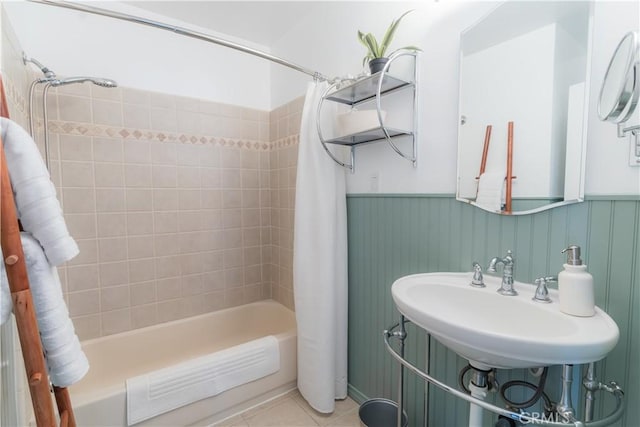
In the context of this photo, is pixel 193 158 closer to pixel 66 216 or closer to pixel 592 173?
pixel 66 216

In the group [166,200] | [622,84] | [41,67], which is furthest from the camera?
[166,200]

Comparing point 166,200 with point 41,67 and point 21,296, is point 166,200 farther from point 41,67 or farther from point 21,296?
point 21,296

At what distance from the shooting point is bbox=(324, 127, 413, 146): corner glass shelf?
130cm

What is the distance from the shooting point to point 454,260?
1.23 meters

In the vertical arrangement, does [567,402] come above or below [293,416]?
above

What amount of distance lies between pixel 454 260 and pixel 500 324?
31cm

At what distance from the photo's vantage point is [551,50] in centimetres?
95

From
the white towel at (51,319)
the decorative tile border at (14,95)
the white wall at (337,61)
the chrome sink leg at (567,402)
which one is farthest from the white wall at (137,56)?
the chrome sink leg at (567,402)

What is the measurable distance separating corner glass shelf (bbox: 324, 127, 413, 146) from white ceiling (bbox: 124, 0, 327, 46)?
896 millimetres

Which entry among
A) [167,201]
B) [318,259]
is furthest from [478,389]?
[167,201]

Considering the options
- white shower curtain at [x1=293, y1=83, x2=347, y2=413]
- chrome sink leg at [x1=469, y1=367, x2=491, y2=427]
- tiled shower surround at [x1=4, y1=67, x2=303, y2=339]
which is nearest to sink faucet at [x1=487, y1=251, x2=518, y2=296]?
chrome sink leg at [x1=469, y1=367, x2=491, y2=427]

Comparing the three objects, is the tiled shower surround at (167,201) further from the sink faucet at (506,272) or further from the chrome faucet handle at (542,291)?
the chrome faucet handle at (542,291)

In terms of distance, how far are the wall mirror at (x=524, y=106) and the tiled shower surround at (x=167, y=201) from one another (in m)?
1.20

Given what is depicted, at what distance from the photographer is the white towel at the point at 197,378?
135cm
